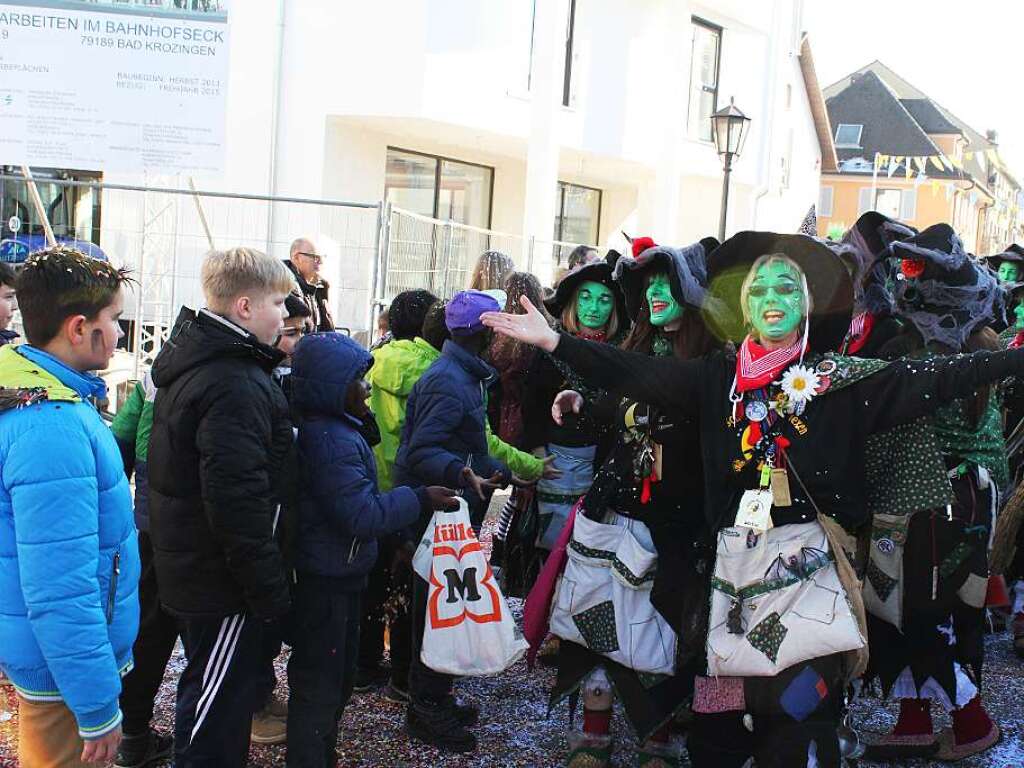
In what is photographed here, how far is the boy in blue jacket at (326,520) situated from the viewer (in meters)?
3.35

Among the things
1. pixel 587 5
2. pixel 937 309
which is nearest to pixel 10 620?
pixel 937 309

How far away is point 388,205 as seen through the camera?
8.60 m

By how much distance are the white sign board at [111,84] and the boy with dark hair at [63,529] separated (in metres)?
4.70

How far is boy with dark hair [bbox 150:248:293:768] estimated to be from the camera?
2951 mm

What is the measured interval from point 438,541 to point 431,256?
766 cm

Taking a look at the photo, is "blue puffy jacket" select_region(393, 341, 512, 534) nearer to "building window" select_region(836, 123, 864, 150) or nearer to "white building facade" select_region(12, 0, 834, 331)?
"white building facade" select_region(12, 0, 834, 331)

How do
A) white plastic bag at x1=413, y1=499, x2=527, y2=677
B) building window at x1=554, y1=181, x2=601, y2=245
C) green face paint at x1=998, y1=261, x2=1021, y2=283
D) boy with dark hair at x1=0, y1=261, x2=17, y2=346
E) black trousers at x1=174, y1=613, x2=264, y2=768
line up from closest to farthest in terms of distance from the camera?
black trousers at x1=174, y1=613, x2=264, y2=768
white plastic bag at x1=413, y1=499, x2=527, y2=677
boy with dark hair at x1=0, y1=261, x2=17, y2=346
green face paint at x1=998, y1=261, x2=1021, y2=283
building window at x1=554, y1=181, x2=601, y2=245

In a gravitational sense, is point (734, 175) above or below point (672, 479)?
above

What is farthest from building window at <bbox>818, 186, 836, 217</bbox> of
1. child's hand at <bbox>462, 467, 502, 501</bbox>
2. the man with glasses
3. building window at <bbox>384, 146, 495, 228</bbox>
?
child's hand at <bbox>462, 467, 502, 501</bbox>

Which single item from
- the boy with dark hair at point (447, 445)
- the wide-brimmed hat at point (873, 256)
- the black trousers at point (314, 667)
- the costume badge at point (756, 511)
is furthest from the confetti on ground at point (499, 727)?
the wide-brimmed hat at point (873, 256)

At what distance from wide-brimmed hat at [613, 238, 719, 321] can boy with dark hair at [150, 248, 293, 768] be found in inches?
58.9

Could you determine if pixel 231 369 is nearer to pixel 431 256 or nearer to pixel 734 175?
pixel 431 256

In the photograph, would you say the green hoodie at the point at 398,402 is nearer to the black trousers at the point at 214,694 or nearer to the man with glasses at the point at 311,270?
the black trousers at the point at 214,694

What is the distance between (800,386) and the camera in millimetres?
3416
